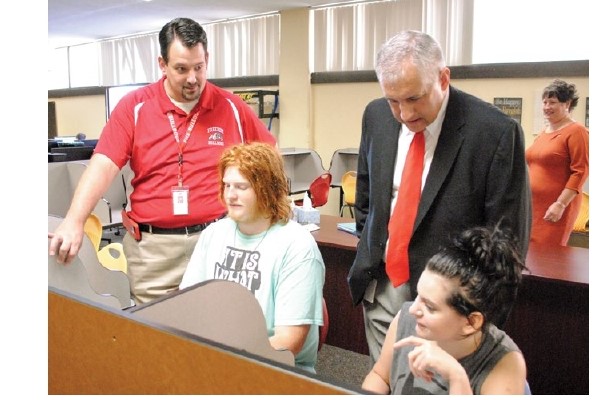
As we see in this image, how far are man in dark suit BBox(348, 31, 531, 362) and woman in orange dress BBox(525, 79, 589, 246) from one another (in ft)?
5.66

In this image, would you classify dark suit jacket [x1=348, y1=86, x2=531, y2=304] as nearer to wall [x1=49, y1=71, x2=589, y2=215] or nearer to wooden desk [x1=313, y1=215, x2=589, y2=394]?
wooden desk [x1=313, y1=215, x2=589, y2=394]

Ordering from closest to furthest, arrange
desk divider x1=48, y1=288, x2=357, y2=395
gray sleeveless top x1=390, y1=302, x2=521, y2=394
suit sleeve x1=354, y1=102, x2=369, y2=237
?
desk divider x1=48, y1=288, x2=357, y2=395 → gray sleeveless top x1=390, y1=302, x2=521, y2=394 → suit sleeve x1=354, y1=102, x2=369, y2=237

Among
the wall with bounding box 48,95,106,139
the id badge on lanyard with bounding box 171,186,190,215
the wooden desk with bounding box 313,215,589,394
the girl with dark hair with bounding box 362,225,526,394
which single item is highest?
the wall with bounding box 48,95,106,139

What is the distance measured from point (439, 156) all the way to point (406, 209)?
6.4 inches

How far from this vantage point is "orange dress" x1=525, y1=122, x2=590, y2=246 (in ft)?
9.63

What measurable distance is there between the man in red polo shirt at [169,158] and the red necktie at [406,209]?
0.59 metres

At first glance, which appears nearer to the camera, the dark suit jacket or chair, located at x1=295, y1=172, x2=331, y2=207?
the dark suit jacket

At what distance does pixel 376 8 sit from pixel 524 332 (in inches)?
182

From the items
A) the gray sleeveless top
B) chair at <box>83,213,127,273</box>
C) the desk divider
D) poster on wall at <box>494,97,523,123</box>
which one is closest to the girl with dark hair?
the gray sleeveless top

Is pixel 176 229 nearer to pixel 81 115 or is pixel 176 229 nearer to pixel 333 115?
pixel 333 115

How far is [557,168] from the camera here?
302 centimetres

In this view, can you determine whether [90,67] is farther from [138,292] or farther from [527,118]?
[138,292]

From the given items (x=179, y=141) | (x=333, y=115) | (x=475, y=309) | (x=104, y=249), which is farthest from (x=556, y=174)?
(x=333, y=115)

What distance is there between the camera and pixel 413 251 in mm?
1464
